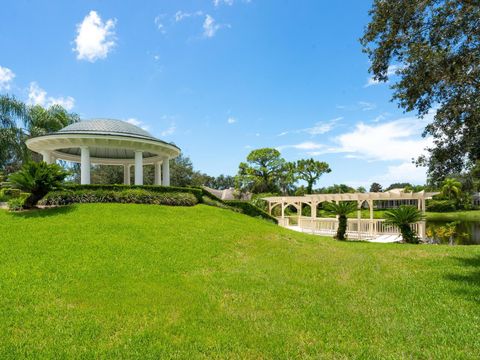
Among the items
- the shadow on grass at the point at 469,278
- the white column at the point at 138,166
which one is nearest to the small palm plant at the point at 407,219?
the shadow on grass at the point at 469,278

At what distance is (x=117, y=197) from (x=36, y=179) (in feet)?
12.3

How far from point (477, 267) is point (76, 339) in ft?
31.0

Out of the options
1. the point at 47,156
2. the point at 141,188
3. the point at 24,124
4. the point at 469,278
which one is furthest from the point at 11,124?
the point at 469,278

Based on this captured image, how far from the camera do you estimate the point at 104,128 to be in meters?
18.1

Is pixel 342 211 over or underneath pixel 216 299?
over

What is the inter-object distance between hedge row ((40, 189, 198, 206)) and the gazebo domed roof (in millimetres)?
3637

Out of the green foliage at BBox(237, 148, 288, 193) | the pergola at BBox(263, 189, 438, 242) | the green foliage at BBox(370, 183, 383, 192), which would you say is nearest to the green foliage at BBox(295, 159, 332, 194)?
the green foliage at BBox(237, 148, 288, 193)

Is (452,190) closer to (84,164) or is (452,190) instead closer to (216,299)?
(84,164)

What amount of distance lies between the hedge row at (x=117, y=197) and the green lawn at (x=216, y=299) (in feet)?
13.5

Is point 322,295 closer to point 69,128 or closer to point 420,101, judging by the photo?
point 420,101

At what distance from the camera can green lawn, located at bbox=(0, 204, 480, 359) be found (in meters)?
3.85

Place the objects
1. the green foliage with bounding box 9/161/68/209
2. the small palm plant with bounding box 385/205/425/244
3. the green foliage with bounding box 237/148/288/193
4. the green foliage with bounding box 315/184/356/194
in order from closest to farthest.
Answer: the green foliage with bounding box 9/161/68/209
the small palm plant with bounding box 385/205/425/244
the green foliage with bounding box 237/148/288/193
the green foliage with bounding box 315/184/356/194

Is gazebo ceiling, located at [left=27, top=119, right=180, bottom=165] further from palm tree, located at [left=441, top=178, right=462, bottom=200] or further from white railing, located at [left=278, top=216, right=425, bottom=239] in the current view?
palm tree, located at [left=441, top=178, right=462, bottom=200]

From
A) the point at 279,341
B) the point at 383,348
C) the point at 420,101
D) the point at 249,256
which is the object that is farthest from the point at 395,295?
the point at 420,101
